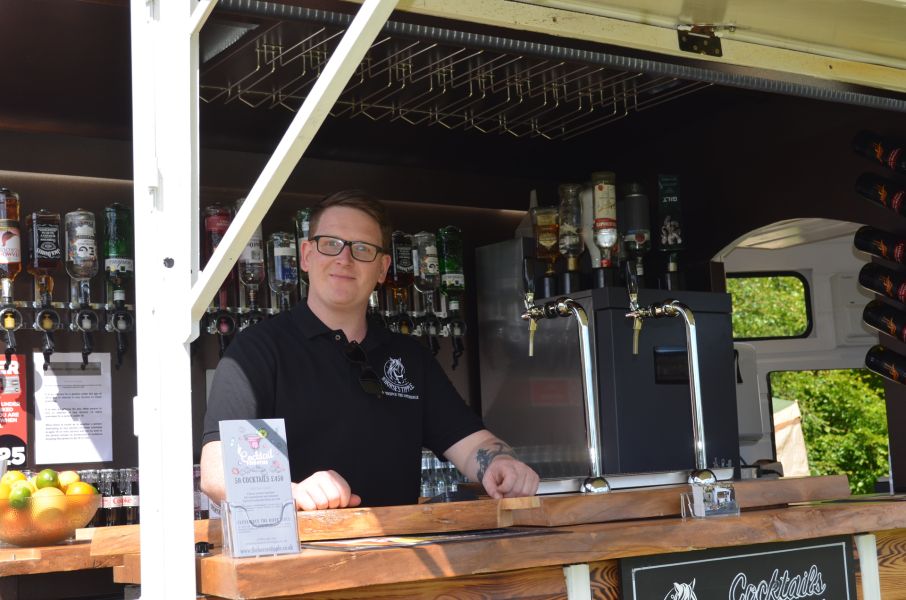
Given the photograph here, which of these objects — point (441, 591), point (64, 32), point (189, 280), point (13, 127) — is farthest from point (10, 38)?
point (441, 591)

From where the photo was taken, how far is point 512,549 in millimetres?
2043

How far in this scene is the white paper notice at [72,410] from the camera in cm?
409

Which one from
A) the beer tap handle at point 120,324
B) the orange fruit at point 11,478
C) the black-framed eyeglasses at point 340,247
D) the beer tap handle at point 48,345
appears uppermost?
the black-framed eyeglasses at point 340,247

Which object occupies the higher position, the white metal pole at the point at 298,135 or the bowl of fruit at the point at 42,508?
the white metal pole at the point at 298,135

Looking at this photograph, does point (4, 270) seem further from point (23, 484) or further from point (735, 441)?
point (735, 441)

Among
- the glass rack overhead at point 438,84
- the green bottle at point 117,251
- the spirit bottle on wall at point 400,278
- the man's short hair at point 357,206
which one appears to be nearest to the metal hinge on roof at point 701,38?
the glass rack overhead at point 438,84

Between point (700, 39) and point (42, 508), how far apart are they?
2153 mm

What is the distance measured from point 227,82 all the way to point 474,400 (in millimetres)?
1775

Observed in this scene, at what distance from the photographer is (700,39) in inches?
113

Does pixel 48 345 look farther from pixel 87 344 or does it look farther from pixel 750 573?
pixel 750 573

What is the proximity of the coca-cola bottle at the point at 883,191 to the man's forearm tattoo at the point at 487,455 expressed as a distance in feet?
5.82

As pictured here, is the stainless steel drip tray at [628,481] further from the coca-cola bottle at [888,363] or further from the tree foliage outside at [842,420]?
the tree foliage outside at [842,420]

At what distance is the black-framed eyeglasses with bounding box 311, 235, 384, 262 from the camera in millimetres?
3125

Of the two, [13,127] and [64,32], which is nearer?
[64,32]
